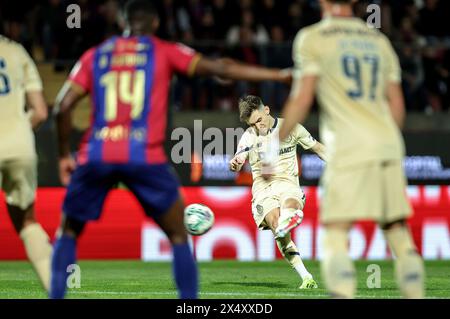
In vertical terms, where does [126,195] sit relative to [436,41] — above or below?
below

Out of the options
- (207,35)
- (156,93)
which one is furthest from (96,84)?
(207,35)

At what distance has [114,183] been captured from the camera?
27.4ft

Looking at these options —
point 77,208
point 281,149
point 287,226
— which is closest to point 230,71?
point 77,208

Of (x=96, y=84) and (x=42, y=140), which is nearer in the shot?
(x=96, y=84)

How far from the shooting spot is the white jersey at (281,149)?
43.9ft

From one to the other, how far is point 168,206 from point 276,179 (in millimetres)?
5239

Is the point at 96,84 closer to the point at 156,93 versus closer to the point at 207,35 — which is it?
the point at 156,93

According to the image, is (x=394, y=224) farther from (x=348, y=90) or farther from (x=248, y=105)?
(x=248, y=105)

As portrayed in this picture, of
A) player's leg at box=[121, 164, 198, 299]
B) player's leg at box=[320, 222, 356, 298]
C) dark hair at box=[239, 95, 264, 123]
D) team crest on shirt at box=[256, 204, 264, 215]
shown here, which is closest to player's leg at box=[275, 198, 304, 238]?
team crest on shirt at box=[256, 204, 264, 215]

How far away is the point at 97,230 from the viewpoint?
18.9 meters

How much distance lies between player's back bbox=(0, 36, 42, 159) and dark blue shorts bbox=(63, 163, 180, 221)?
983 millimetres

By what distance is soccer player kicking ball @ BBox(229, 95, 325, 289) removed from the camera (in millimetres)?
12914

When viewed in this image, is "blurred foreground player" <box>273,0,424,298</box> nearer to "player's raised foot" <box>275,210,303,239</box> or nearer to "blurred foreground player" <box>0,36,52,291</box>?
"blurred foreground player" <box>0,36,52,291</box>
